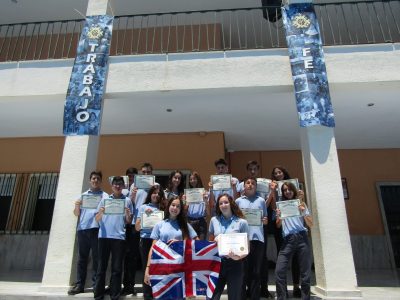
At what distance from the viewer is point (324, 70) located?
20.5ft

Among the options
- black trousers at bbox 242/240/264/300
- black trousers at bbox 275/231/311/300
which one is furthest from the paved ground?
black trousers at bbox 275/231/311/300

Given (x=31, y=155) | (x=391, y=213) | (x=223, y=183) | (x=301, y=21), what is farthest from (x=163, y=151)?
(x=391, y=213)

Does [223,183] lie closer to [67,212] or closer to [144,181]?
[144,181]

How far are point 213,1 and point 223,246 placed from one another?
7.99 metres

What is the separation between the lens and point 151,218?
4730 mm

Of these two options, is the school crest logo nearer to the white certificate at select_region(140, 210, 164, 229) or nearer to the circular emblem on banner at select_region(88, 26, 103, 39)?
the circular emblem on banner at select_region(88, 26, 103, 39)

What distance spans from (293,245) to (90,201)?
3177 millimetres

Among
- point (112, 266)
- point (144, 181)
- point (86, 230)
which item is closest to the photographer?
point (112, 266)

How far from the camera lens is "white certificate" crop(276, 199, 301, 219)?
4695mm

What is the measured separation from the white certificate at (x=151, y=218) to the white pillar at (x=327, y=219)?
259cm

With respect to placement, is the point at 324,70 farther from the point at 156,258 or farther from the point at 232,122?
the point at 156,258

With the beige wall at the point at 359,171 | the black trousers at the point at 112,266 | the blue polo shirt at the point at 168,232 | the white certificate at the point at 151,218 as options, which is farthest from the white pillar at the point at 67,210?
the beige wall at the point at 359,171

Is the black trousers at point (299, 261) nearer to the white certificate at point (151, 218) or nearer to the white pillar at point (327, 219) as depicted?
the white pillar at point (327, 219)

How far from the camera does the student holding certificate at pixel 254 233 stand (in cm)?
445
